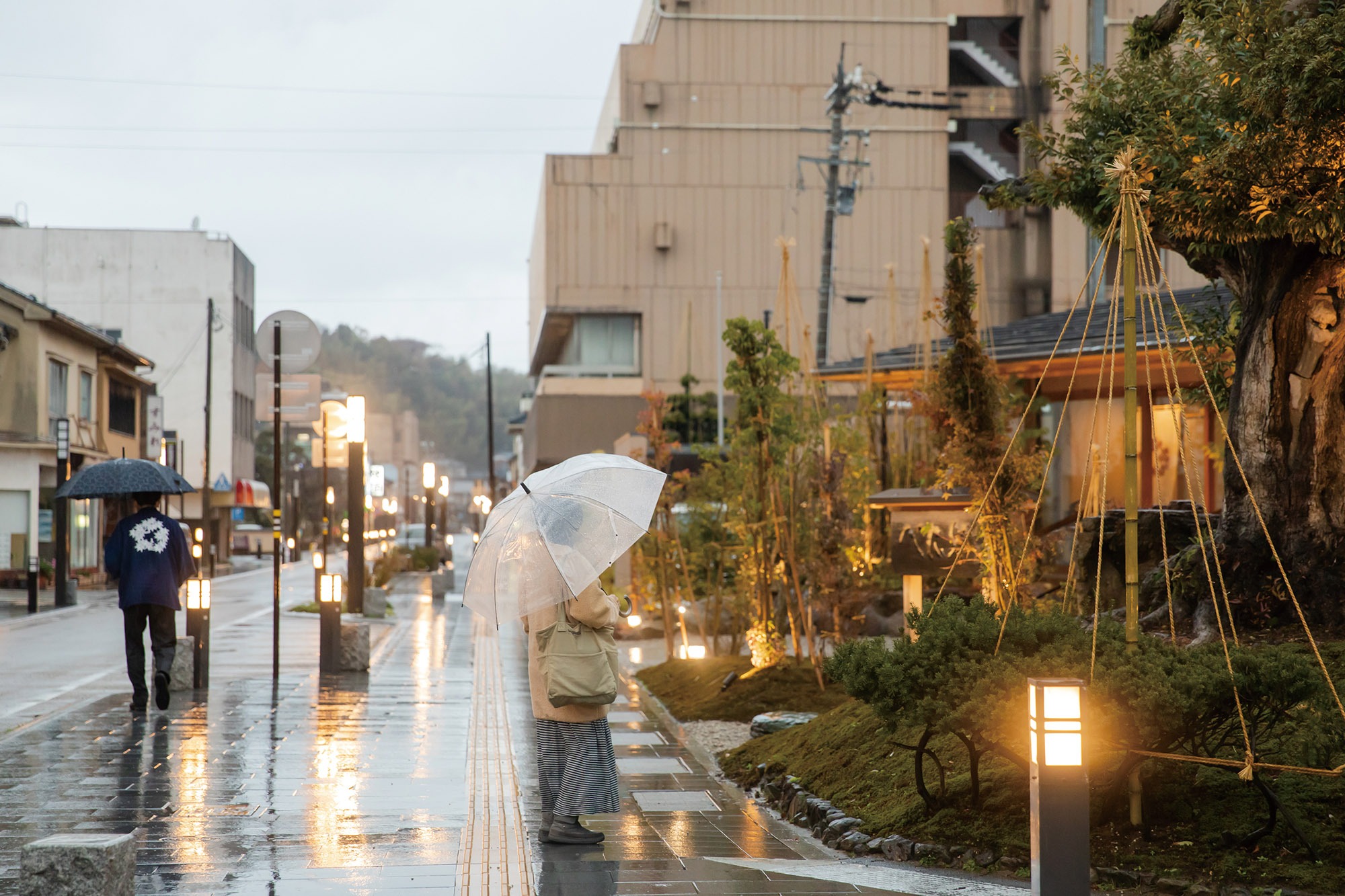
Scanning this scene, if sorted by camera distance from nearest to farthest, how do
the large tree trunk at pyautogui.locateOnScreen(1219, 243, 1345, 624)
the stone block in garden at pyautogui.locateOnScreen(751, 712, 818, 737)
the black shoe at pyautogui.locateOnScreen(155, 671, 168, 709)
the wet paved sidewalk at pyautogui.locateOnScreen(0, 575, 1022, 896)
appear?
the wet paved sidewalk at pyautogui.locateOnScreen(0, 575, 1022, 896), the large tree trunk at pyautogui.locateOnScreen(1219, 243, 1345, 624), the stone block in garden at pyautogui.locateOnScreen(751, 712, 818, 737), the black shoe at pyautogui.locateOnScreen(155, 671, 168, 709)

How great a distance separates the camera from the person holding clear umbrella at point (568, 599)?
702 centimetres

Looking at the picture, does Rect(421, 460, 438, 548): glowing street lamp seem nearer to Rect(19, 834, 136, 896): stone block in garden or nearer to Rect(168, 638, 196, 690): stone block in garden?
Rect(168, 638, 196, 690): stone block in garden

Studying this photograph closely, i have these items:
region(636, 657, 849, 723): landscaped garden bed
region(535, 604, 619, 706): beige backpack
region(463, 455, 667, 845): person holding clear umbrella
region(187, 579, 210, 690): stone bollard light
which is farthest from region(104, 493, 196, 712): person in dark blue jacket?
region(535, 604, 619, 706): beige backpack

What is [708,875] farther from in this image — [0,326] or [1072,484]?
[0,326]

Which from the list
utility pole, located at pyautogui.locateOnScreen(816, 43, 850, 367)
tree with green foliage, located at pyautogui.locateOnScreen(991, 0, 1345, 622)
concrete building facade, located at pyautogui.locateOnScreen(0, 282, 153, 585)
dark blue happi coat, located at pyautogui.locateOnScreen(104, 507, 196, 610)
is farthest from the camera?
concrete building facade, located at pyautogui.locateOnScreen(0, 282, 153, 585)

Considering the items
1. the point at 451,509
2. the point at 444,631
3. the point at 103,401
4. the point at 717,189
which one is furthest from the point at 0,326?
the point at 451,509

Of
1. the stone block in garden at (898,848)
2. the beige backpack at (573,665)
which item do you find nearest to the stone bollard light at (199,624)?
the beige backpack at (573,665)

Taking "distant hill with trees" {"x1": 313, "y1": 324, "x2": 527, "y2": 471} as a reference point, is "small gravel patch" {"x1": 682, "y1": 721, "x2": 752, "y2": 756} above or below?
below

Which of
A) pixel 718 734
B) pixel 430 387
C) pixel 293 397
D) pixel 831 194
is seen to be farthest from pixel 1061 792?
pixel 430 387

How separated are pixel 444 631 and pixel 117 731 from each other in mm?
12370

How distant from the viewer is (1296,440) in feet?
31.1

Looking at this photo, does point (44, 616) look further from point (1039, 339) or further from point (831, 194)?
point (1039, 339)

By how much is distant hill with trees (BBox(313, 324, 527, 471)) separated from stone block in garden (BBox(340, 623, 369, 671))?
409 ft

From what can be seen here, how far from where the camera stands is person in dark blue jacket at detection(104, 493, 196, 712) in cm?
1181
